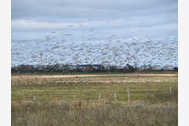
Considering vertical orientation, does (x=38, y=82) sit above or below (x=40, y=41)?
below

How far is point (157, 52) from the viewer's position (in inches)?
627

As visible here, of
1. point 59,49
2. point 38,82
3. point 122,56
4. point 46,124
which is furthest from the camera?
point 38,82

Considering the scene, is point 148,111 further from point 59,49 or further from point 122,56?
point 122,56

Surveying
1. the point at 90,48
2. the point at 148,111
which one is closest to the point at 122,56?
the point at 90,48

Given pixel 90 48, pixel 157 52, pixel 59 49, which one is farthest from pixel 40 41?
pixel 157 52

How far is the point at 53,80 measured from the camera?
42.2 meters

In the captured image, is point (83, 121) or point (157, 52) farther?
point (157, 52)

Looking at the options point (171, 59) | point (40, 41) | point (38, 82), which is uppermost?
point (40, 41)

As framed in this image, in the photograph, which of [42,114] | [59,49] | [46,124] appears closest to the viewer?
[46,124]

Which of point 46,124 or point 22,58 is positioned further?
point 22,58

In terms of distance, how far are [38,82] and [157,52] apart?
1056 inches

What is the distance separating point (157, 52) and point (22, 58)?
25.7ft

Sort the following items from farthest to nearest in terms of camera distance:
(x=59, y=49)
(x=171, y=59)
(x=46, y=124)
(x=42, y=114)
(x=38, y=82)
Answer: (x=38, y=82)
(x=59, y=49)
(x=171, y=59)
(x=42, y=114)
(x=46, y=124)

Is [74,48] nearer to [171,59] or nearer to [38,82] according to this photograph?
[171,59]
